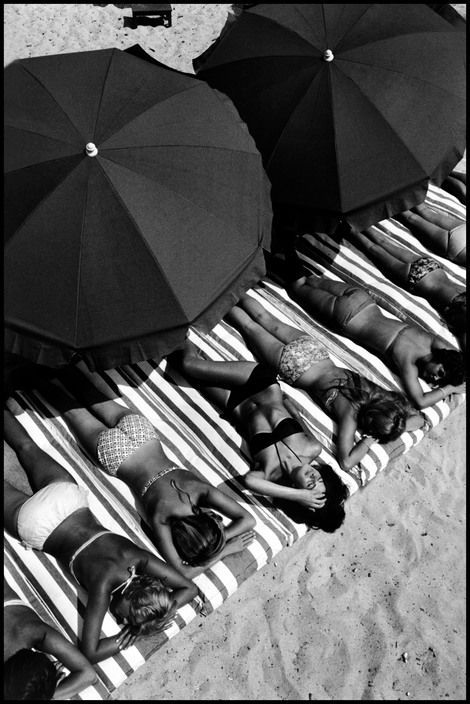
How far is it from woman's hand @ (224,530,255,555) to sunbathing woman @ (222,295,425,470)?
90 cm

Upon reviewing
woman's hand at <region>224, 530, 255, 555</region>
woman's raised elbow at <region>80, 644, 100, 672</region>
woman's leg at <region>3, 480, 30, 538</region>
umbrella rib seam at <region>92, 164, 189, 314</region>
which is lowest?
woman's hand at <region>224, 530, 255, 555</region>

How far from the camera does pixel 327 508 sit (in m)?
3.98

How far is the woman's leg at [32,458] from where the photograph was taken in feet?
12.7

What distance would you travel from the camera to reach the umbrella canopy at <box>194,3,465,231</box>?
14.4ft

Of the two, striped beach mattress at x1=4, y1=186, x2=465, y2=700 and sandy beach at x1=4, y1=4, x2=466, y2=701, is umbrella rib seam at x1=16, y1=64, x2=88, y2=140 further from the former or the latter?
sandy beach at x1=4, y1=4, x2=466, y2=701

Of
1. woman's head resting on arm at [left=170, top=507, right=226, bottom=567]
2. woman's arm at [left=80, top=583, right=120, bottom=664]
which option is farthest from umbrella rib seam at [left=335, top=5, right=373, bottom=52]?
woman's arm at [left=80, top=583, right=120, bottom=664]

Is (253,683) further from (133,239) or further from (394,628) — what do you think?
(133,239)

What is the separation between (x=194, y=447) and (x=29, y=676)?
181cm

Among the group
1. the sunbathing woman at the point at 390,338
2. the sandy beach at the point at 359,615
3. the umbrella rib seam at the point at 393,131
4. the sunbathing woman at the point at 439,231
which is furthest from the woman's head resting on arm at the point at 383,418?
the sunbathing woman at the point at 439,231

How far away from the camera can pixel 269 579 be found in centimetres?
409

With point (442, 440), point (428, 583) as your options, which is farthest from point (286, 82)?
point (428, 583)

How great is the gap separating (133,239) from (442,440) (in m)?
3.15

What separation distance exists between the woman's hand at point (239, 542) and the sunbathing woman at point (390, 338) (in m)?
1.76

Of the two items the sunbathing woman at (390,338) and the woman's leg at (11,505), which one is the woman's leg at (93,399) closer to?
the woman's leg at (11,505)
